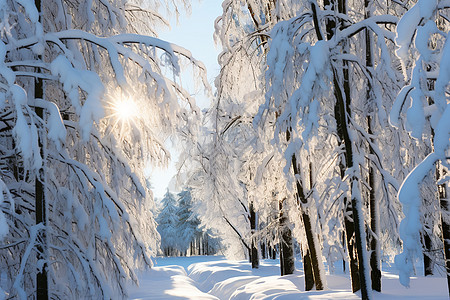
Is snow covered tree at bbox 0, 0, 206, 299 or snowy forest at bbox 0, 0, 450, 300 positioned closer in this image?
snowy forest at bbox 0, 0, 450, 300

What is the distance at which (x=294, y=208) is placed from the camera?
9.91 meters

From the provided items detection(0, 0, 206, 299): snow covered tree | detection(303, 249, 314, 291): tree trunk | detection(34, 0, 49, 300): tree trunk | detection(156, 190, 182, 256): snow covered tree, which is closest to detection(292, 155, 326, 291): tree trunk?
detection(303, 249, 314, 291): tree trunk

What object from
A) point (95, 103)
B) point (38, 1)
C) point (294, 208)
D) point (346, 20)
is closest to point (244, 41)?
point (346, 20)

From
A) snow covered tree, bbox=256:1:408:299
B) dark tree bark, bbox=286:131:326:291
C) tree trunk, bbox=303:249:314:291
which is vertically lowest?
tree trunk, bbox=303:249:314:291

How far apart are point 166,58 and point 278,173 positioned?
19.5 feet

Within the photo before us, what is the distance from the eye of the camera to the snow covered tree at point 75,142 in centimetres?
428

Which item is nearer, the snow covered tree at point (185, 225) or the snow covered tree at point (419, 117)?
the snow covered tree at point (419, 117)

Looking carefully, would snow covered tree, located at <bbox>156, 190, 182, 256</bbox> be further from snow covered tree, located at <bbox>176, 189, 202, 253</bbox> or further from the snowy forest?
the snowy forest

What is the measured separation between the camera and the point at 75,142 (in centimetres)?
575

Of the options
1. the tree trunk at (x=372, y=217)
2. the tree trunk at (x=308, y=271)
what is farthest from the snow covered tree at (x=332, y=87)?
the tree trunk at (x=308, y=271)

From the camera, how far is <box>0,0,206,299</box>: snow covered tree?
14.0ft

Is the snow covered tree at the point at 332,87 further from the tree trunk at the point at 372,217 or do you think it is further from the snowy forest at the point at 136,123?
the tree trunk at the point at 372,217

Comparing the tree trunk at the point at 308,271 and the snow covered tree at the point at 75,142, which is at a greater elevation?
the snow covered tree at the point at 75,142

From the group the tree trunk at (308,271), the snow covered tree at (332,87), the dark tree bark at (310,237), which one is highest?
the snow covered tree at (332,87)
